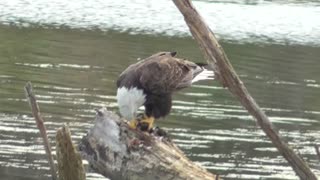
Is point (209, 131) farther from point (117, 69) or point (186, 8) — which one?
point (186, 8)

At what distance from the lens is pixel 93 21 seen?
39.3m

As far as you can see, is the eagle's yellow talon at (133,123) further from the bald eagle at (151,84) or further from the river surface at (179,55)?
the river surface at (179,55)

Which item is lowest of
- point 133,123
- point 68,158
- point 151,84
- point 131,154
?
point 131,154

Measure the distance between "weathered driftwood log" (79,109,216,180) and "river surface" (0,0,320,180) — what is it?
5.36 m

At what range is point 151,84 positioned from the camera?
800 centimetres

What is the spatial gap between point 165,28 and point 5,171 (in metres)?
25.2

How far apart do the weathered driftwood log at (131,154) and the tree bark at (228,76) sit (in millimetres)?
742

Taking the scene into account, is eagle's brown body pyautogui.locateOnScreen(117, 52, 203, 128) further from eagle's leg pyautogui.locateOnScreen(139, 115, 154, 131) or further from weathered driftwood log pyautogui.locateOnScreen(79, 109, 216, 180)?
weathered driftwood log pyautogui.locateOnScreen(79, 109, 216, 180)

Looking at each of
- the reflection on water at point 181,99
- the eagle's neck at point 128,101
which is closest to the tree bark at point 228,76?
the eagle's neck at point 128,101

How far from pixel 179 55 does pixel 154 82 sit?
835 inches

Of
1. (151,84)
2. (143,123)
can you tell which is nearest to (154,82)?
(151,84)

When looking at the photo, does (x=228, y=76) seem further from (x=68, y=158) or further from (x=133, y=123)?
(x=68, y=158)

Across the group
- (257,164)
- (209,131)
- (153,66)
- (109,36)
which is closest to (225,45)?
(109,36)

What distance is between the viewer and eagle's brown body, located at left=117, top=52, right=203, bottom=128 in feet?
25.2
